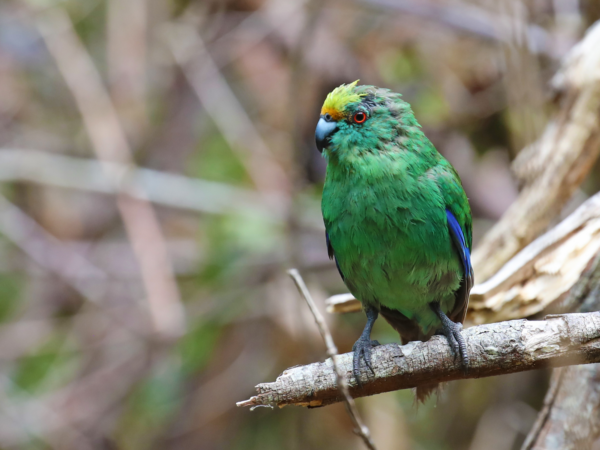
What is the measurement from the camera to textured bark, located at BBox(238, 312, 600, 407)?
2.60 m

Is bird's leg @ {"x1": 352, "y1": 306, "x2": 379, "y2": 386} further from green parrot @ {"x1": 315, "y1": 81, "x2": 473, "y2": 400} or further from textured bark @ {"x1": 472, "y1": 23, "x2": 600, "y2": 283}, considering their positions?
textured bark @ {"x1": 472, "y1": 23, "x2": 600, "y2": 283}

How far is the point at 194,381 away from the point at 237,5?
461 centimetres

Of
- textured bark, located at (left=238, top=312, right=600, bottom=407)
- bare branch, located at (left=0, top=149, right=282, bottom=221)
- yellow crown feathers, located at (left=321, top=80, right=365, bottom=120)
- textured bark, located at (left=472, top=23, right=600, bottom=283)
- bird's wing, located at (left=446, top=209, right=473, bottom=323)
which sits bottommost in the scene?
textured bark, located at (left=238, top=312, right=600, bottom=407)

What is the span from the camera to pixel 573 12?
611 cm

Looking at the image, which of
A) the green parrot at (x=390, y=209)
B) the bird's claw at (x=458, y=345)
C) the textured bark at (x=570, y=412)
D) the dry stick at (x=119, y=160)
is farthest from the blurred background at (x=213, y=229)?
the bird's claw at (x=458, y=345)

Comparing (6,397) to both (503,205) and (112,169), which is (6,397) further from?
(503,205)

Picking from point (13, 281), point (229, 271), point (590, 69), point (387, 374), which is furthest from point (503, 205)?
point (13, 281)

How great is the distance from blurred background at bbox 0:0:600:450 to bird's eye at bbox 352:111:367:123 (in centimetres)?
225

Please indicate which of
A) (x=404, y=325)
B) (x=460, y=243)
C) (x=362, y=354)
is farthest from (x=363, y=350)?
(x=404, y=325)

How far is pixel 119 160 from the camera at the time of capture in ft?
21.8

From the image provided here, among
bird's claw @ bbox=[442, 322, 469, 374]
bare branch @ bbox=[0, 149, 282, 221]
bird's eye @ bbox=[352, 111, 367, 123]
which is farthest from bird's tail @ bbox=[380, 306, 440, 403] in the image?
bare branch @ bbox=[0, 149, 282, 221]

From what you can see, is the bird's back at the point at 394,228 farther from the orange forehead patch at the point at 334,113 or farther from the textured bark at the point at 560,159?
the textured bark at the point at 560,159

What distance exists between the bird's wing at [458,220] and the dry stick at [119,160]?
3.48 m

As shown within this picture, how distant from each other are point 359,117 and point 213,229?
3.52 metres
